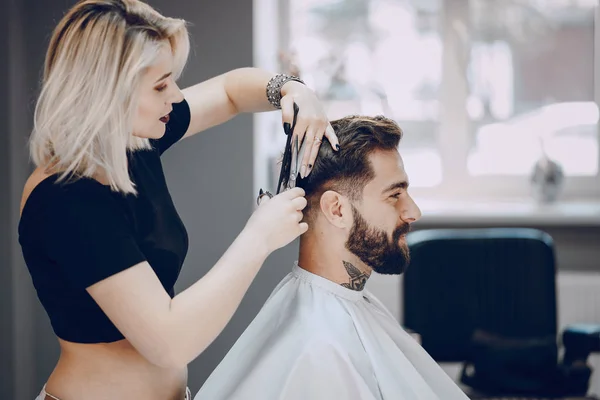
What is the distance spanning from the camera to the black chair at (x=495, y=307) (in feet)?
8.89

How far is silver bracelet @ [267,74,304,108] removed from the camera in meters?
1.59

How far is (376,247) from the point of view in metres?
1.62

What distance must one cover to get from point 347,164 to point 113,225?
1.92 ft

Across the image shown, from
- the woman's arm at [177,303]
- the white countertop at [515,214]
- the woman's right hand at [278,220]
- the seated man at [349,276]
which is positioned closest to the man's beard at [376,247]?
the seated man at [349,276]

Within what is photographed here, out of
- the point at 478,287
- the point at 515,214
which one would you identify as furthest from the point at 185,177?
the point at 515,214

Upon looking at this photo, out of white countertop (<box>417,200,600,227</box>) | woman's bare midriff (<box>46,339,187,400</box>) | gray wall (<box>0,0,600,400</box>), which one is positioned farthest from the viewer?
white countertop (<box>417,200,600,227</box>)

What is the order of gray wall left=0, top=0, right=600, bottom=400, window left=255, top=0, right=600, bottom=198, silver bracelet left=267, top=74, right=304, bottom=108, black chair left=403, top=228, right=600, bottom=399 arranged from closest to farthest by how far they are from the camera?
silver bracelet left=267, top=74, right=304, bottom=108 < gray wall left=0, top=0, right=600, bottom=400 < black chair left=403, top=228, right=600, bottom=399 < window left=255, top=0, right=600, bottom=198

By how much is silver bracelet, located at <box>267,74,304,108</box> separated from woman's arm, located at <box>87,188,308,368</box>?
446 millimetres

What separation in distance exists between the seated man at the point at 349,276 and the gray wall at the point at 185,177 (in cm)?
87

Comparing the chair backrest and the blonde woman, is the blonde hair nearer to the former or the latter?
the blonde woman

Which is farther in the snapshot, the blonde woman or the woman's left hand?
the woman's left hand

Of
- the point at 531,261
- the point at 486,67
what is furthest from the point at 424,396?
the point at 486,67

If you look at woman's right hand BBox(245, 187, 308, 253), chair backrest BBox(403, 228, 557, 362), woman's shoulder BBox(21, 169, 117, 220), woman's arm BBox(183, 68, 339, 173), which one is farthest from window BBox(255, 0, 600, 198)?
woman's shoulder BBox(21, 169, 117, 220)

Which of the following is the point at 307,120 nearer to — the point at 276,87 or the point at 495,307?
the point at 276,87
